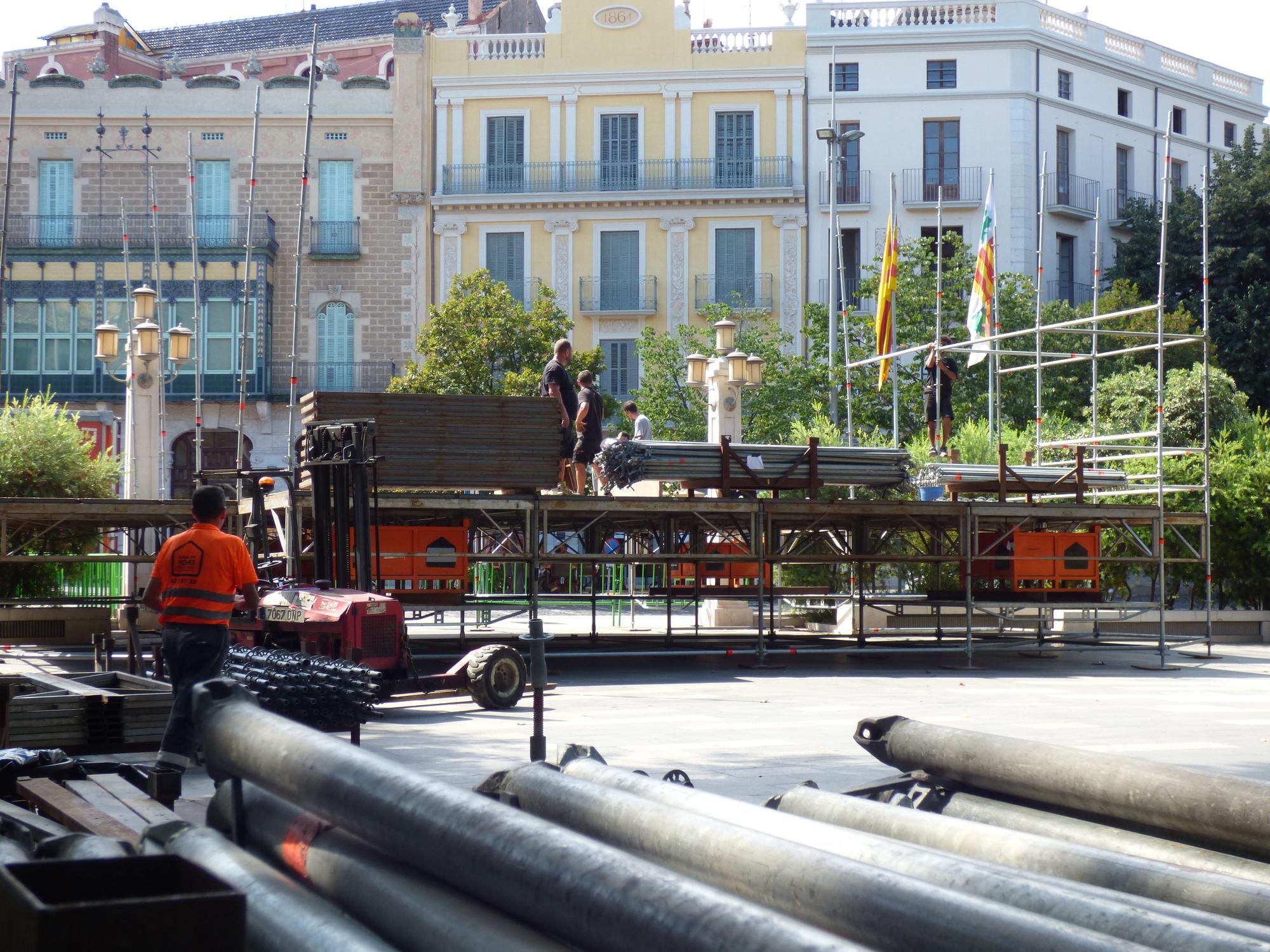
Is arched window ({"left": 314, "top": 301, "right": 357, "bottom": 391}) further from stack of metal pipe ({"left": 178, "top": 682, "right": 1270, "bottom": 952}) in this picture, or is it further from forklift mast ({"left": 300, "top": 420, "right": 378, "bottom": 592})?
stack of metal pipe ({"left": 178, "top": 682, "right": 1270, "bottom": 952})

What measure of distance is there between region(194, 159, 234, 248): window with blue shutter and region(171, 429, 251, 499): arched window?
18.4ft

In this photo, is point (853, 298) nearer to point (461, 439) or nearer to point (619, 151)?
point (619, 151)

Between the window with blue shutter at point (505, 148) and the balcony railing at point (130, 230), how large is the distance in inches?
261

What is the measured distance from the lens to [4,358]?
144 feet

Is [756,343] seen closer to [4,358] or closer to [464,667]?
[4,358]

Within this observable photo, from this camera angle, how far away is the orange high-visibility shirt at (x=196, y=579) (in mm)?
8609

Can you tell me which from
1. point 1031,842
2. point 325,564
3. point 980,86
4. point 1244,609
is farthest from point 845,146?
point 1031,842

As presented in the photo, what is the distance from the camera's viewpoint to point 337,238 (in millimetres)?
45062

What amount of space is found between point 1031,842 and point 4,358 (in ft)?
145

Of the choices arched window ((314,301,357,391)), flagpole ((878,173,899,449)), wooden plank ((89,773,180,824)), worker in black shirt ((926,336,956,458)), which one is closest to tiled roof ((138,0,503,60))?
arched window ((314,301,357,391))

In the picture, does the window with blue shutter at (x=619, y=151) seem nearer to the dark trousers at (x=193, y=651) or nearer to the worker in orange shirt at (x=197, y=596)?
the worker in orange shirt at (x=197, y=596)

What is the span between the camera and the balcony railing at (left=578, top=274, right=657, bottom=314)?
44.5 meters

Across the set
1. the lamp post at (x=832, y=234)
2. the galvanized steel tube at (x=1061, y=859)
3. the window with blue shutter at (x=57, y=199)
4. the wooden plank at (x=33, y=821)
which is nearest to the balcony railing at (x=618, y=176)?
the lamp post at (x=832, y=234)

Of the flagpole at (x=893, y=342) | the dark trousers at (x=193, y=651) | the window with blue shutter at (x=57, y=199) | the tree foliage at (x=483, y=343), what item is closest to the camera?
the dark trousers at (x=193, y=651)
